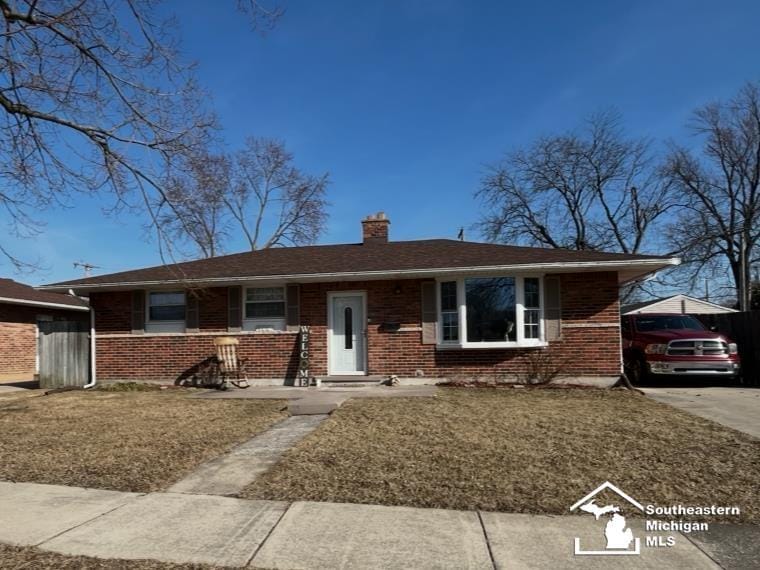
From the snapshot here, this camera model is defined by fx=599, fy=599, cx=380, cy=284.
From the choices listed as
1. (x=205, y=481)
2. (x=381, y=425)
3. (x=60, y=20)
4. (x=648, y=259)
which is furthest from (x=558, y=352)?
(x=60, y=20)

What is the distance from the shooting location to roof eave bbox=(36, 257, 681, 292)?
12664 millimetres

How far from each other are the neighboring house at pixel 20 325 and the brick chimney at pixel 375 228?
10266 mm

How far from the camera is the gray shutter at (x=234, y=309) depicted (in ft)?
47.4

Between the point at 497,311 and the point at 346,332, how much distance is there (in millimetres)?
3576

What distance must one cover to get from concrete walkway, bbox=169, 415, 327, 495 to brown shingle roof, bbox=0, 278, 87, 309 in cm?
1559

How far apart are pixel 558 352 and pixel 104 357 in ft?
36.1

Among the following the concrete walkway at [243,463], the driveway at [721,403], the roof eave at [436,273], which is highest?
the roof eave at [436,273]

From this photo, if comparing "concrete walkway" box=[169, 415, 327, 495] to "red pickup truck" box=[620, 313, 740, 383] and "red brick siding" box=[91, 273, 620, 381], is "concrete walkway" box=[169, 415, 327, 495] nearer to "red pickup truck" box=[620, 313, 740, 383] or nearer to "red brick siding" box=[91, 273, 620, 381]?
"red brick siding" box=[91, 273, 620, 381]

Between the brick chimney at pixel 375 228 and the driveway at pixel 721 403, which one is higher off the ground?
the brick chimney at pixel 375 228

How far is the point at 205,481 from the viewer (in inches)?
231

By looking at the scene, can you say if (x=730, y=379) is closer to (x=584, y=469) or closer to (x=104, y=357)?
(x=584, y=469)

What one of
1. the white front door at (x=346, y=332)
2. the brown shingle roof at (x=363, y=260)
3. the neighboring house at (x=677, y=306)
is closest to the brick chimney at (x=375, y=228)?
the brown shingle roof at (x=363, y=260)

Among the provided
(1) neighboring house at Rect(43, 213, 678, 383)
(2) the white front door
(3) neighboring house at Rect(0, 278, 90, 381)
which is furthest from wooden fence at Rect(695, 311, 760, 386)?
(3) neighboring house at Rect(0, 278, 90, 381)

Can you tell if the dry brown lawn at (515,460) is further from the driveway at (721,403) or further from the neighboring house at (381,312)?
the neighboring house at (381,312)
